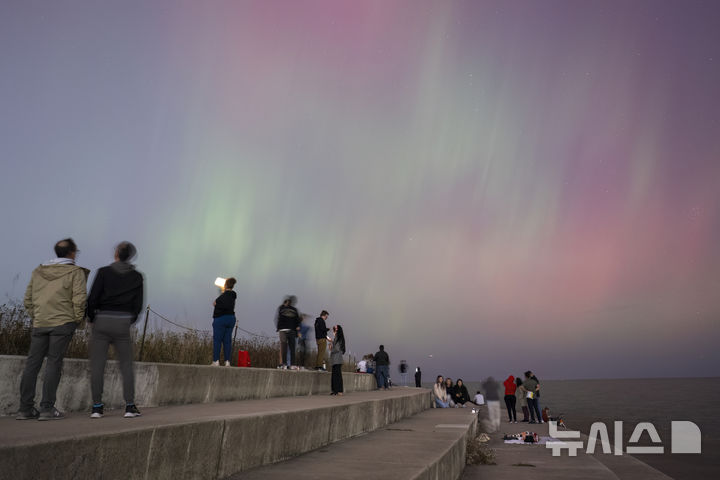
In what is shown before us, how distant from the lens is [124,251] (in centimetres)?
506

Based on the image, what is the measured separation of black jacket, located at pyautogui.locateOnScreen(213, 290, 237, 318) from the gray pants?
3911 mm

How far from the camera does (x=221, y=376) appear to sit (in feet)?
24.5

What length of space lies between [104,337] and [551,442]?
11.6 metres

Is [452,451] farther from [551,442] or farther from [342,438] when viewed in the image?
[551,442]

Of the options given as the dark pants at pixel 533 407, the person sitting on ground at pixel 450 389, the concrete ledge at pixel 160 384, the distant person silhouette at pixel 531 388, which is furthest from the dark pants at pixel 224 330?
the person sitting on ground at pixel 450 389

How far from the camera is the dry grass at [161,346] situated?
6.23 m

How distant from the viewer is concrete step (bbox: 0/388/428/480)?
2.23m

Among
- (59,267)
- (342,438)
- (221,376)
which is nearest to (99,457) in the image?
(59,267)

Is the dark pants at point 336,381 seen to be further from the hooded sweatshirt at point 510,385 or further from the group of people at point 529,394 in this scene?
the hooded sweatshirt at point 510,385

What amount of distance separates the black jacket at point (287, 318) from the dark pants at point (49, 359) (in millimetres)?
6676

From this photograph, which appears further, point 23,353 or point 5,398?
point 23,353

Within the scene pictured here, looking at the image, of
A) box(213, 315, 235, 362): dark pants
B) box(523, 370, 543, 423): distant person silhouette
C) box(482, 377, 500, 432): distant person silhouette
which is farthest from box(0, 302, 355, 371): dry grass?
box(523, 370, 543, 423): distant person silhouette

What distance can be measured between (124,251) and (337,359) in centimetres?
678

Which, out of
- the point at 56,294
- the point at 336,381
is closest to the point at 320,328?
the point at 336,381
